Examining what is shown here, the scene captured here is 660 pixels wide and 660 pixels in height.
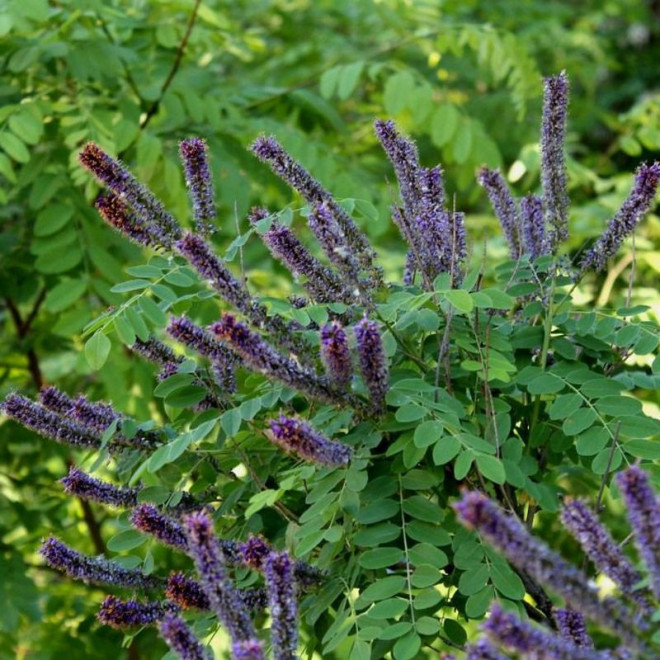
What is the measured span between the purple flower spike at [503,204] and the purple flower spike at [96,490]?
2.99ft

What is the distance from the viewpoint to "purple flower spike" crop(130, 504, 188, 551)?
169cm

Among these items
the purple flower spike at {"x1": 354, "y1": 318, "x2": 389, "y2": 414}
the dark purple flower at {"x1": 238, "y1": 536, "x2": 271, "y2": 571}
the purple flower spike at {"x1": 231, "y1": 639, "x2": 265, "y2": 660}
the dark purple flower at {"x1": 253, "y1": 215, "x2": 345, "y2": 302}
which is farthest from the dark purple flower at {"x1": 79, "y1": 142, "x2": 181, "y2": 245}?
the purple flower spike at {"x1": 231, "y1": 639, "x2": 265, "y2": 660}

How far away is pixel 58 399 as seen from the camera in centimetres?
194

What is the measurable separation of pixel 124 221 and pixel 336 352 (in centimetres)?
57

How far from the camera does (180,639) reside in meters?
1.36

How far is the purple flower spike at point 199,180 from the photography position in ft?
6.33

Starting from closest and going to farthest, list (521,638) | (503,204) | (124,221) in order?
(521,638), (124,221), (503,204)

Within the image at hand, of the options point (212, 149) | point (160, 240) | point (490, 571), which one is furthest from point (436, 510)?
point (212, 149)

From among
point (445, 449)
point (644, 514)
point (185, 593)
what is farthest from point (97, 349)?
point (644, 514)

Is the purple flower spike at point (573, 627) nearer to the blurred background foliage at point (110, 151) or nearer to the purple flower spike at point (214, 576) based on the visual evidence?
the purple flower spike at point (214, 576)

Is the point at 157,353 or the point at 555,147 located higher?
the point at 555,147

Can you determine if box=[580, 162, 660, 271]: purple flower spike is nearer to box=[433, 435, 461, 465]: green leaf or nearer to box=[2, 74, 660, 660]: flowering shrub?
box=[2, 74, 660, 660]: flowering shrub

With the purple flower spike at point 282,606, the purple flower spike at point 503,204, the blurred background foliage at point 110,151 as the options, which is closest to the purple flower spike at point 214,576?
the purple flower spike at point 282,606

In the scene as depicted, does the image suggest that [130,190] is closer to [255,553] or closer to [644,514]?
[255,553]
